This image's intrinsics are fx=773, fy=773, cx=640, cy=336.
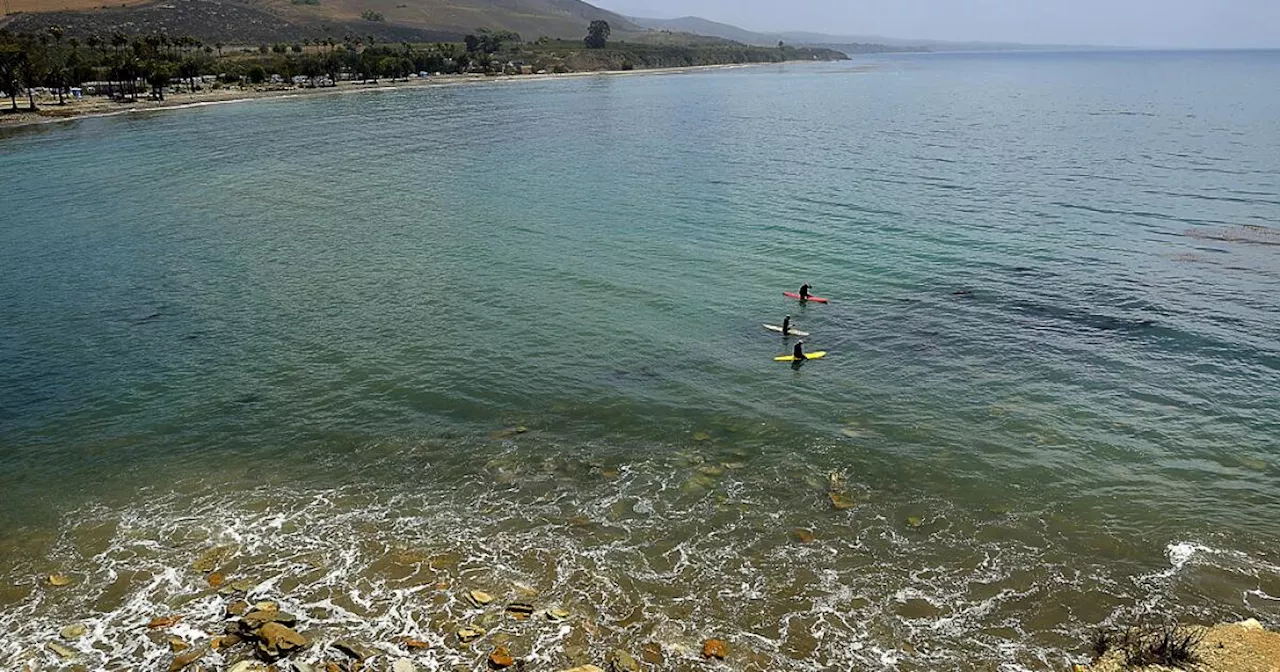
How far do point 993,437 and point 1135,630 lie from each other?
32.0ft

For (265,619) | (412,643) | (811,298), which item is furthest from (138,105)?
(412,643)

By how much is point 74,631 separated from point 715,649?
14.8 metres

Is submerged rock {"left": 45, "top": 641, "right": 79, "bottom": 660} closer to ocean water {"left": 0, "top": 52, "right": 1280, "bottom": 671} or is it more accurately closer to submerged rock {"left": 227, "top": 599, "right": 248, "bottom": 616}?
ocean water {"left": 0, "top": 52, "right": 1280, "bottom": 671}

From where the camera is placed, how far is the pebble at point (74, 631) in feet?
58.2

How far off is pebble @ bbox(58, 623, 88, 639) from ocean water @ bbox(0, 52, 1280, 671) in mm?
226

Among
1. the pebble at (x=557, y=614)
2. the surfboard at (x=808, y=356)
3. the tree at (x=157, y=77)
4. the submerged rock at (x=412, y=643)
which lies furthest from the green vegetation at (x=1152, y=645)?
the tree at (x=157, y=77)

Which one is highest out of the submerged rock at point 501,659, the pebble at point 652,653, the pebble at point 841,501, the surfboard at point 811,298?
the surfboard at point 811,298

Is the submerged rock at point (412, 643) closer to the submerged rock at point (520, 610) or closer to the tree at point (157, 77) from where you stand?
the submerged rock at point (520, 610)

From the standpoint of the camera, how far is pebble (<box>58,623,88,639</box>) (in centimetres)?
1773

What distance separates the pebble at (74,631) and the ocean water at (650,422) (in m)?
0.23

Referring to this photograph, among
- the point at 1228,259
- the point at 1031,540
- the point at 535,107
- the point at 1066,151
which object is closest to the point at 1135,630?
the point at 1031,540

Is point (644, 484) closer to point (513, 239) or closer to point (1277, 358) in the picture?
point (1277, 358)

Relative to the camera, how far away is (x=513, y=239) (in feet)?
175

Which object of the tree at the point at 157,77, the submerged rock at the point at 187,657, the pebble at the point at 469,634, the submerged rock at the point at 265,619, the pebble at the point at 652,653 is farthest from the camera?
the tree at the point at 157,77
